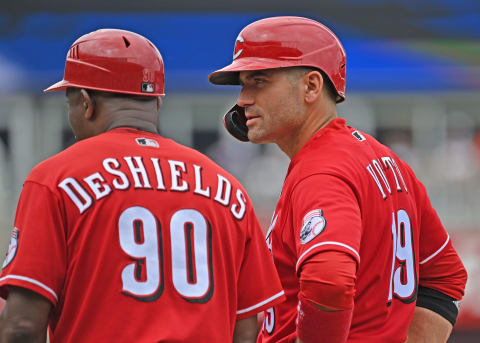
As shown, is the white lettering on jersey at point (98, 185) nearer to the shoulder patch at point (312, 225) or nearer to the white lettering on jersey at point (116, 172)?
the white lettering on jersey at point (116, 172)

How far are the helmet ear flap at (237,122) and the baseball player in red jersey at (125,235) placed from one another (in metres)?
0.74

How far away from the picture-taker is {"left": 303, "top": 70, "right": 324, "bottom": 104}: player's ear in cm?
286

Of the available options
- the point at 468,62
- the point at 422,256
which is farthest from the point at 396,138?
the point at 422,256

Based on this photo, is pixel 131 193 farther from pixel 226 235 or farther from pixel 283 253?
pixel 283 253

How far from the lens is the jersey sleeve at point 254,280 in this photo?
2555 millimetres

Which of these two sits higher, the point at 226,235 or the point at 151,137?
the point at 151,137

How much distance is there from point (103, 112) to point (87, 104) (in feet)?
0.17

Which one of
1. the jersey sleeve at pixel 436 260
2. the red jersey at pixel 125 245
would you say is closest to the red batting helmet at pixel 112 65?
the red jersey at pixel 125 245

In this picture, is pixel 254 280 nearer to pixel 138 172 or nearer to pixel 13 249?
pixel 138 172

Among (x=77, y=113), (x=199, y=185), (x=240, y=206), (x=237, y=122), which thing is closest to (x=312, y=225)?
(x=240, y=206)

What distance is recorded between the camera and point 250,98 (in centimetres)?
293

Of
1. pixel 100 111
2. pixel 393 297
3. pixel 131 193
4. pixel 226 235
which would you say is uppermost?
pixel 100 111

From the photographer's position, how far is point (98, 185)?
2305 millimetres

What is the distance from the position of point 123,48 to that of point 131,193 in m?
0.49
